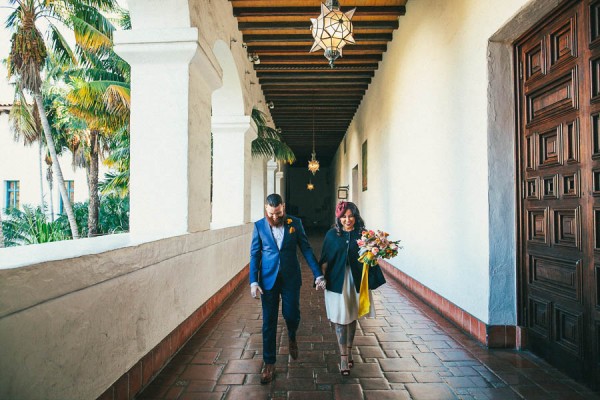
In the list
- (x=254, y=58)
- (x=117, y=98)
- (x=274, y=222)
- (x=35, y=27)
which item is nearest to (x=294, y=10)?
(x=254, y=58)

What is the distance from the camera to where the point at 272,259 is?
3.16 metres

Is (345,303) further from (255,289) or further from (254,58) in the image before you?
(254,58)

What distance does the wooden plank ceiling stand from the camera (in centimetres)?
641

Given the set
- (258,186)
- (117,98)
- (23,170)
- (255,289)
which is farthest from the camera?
(23,170)

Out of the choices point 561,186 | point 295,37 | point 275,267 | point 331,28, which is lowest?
point 275,267

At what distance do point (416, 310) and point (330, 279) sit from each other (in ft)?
8.15

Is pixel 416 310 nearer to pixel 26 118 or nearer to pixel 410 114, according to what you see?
pixel 410 114

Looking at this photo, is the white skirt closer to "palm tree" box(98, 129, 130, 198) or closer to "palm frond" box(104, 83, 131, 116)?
"palm frond" box(104, 83, 131, 116)

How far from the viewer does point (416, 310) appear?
5.13 m

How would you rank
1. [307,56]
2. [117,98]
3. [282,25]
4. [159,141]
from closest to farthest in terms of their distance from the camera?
[159,141] → [282,25] → [307,56] → [117,98]

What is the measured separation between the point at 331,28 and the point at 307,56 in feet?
13.7

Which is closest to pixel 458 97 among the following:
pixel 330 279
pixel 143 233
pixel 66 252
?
pixel 330 279

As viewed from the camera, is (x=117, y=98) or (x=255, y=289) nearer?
(x=255, y=289)

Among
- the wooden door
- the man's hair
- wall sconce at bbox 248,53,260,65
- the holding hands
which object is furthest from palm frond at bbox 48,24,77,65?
the wooden door
